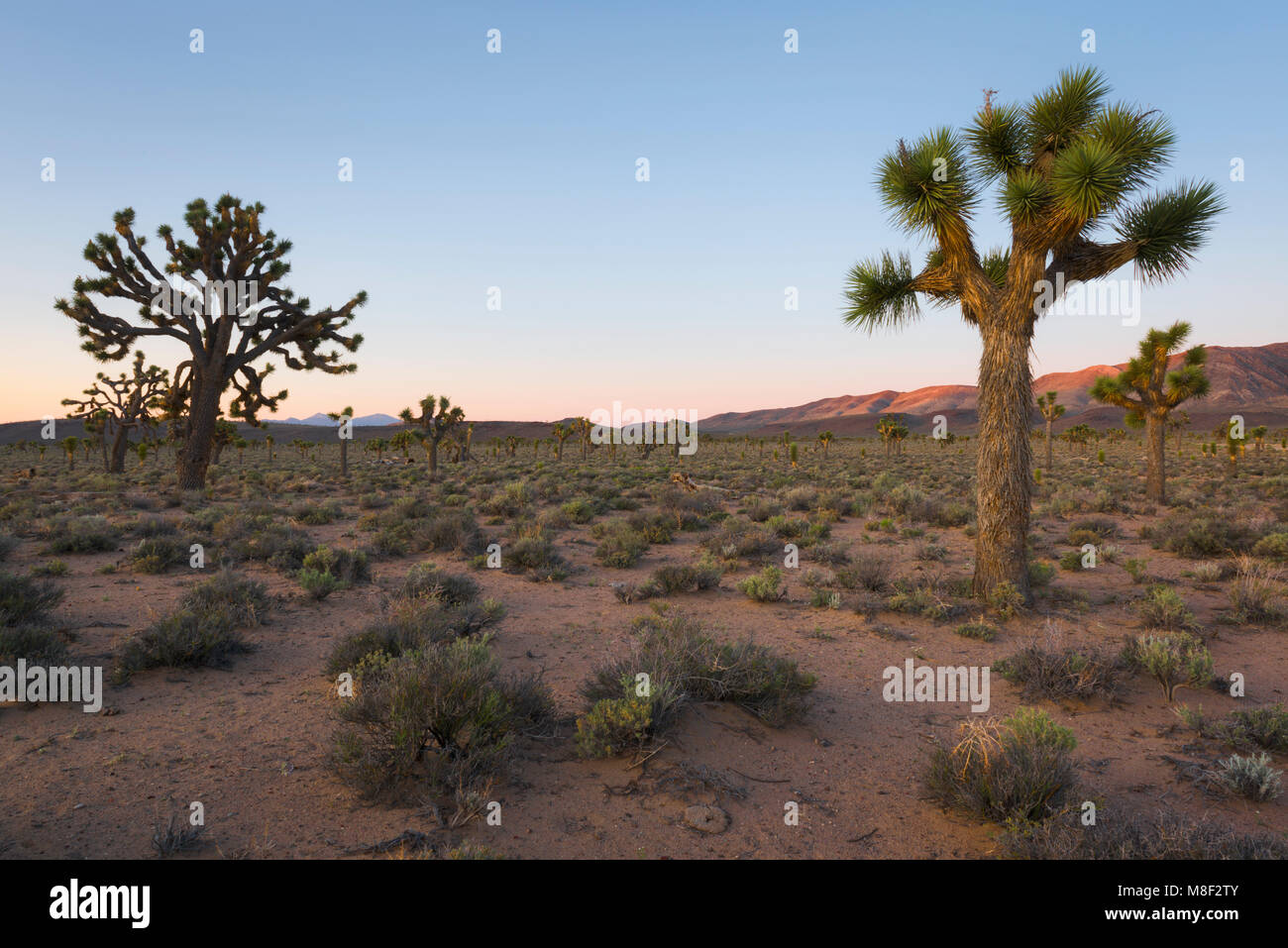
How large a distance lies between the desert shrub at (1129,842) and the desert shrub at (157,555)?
1157 centimetres

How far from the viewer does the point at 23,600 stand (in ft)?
22.3

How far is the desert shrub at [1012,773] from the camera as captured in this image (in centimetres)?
382

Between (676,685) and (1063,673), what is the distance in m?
3.89

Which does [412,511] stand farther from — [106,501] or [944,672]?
[944,672]

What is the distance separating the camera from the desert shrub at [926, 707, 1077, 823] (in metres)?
3.82

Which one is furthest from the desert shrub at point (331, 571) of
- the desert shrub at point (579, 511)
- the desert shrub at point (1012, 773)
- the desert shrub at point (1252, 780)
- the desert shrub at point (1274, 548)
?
the desert shrub at point (1274, 548)

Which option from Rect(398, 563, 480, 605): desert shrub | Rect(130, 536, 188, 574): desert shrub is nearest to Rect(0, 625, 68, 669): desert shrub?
Rect(398, 563, 480, 605): desert shrub

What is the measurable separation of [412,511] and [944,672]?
1274 centimetres

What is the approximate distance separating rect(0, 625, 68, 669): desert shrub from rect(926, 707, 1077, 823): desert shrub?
7.51 meters

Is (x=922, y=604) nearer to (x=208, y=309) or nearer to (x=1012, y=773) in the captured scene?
(x=1012, y=773)

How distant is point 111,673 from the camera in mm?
5832
